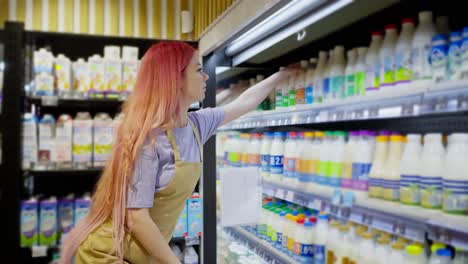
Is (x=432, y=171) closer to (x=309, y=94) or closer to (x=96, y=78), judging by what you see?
(x=309, y=94)

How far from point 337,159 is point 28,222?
2501 millimetres

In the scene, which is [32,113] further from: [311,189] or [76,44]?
[311,189]

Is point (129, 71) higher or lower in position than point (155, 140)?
higher

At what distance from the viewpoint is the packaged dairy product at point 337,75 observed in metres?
1.81

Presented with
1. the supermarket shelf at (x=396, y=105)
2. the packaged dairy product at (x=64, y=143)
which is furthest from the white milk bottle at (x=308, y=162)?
the packaged dairy product at (x=64, y=143)

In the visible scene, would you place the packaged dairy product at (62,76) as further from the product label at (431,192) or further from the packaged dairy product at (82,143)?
the product label at (431,192)

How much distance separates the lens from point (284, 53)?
8.04ft

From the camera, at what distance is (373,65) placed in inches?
64.3

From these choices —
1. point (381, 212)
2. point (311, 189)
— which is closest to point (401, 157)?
point (381, 212)

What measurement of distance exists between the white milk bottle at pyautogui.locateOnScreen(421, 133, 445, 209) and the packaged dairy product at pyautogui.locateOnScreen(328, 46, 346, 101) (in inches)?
16.9

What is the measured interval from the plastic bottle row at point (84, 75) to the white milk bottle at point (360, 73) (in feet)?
6.84

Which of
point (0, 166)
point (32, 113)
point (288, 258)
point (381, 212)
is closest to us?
point (381, 212)

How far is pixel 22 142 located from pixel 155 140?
A: 1541 mm

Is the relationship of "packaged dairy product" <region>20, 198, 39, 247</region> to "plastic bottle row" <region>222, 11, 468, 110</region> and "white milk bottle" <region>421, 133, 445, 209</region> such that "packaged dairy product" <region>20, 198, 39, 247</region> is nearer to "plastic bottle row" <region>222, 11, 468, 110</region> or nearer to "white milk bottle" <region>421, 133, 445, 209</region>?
"plastic bottle row" <region>222, 11, 468, 110</region>
